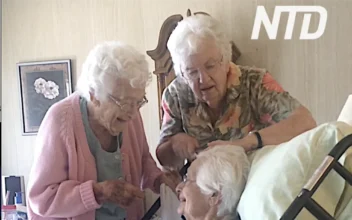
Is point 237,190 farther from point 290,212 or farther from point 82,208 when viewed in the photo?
point 82,208

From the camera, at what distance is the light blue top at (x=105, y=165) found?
62.5 inches

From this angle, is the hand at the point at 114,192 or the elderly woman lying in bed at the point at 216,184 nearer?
the elderly woman lying in bed at the point at 216,184

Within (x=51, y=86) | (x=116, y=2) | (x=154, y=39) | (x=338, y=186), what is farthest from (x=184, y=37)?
(x=51, y=86)

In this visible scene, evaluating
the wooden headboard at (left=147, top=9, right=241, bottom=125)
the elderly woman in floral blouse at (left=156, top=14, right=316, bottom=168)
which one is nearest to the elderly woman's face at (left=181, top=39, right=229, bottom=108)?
the elderly woman in floral blouse at (left=156, top=14, right=316, bottom=168)

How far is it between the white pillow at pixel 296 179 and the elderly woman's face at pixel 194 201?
0.19m

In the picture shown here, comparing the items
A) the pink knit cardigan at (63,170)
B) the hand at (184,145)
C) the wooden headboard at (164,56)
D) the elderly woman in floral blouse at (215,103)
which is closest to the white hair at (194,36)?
the elderly woman in floral blouse at (215,103)

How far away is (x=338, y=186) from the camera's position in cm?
98

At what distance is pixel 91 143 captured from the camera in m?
1.58

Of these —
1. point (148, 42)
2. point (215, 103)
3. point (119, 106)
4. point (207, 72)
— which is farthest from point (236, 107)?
point (148, 42)

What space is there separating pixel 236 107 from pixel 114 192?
0.50 m

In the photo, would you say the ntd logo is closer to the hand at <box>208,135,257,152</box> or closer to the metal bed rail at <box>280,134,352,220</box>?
the hand at <box>208,135,257,152</box>

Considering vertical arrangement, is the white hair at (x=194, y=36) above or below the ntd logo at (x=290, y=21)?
below

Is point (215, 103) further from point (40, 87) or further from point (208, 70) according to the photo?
point (40, 87)

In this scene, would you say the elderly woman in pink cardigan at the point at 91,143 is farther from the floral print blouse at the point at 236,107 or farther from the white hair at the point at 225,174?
the white hair at the point at 225,174
